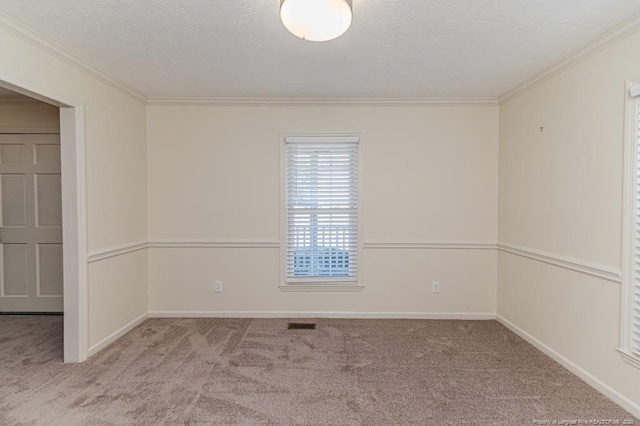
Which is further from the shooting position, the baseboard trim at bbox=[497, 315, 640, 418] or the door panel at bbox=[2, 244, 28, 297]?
the door panel at bbox=[2, 244, 28, 297]

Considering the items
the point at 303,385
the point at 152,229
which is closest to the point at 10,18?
the point at 152,229

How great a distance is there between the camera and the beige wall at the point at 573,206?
7.16 feet

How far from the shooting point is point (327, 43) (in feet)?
7.71

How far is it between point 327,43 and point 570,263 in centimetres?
249

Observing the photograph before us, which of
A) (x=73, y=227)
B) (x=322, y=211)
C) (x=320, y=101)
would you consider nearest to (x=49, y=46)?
(x=73, y=227)

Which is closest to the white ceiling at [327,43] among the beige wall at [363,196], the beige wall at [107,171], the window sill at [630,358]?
the beige wall at [107,171]

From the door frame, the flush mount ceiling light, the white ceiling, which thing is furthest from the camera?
the door frame

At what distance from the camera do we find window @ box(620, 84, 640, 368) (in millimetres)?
2035

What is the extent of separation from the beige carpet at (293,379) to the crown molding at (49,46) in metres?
2.39

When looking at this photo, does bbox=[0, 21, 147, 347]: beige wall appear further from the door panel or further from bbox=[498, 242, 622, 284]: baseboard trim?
bbox=[498, 242, 622, 284]: baseboard trim

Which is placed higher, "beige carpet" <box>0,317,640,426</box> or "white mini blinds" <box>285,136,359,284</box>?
"white mini blinds" <box>285,136,359,284</box>

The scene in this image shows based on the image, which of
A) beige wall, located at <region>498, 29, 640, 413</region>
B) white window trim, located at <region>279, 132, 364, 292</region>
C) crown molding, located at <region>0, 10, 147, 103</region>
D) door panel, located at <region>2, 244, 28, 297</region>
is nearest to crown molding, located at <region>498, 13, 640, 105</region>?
beige wall, located at <region>498, 29, 640, 413</region>

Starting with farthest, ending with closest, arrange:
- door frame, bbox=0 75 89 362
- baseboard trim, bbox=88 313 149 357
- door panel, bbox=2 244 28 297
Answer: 1. door panel, bbox=2 244 28 297
2. baseboard trim, bbox=88 313 149 357
3. door frame, bbox=0 75 89 362

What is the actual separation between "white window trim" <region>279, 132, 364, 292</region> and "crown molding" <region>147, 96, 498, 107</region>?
0.34 meters
